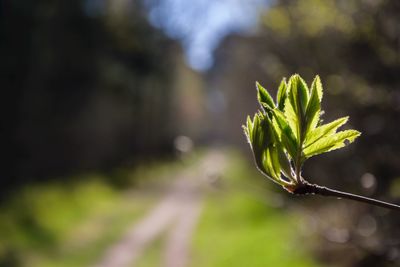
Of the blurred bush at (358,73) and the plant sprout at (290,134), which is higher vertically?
the blurred bush at (358,73)

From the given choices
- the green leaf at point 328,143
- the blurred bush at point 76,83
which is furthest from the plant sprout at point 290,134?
the blurred bush at point 76,83

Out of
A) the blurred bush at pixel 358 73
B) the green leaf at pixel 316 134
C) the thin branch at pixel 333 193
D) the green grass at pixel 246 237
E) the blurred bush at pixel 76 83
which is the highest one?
the blurred bush at pixel 76 83

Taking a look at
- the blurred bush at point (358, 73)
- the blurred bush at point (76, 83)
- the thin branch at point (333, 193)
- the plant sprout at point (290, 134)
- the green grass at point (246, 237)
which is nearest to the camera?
the thin branch at point (333, 193)

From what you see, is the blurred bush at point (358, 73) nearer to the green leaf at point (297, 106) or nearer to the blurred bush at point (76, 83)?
the green leaf at point (297, 106)

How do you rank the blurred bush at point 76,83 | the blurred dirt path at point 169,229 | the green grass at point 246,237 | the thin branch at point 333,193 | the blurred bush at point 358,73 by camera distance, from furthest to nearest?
the blurred bush at point 76,83 < the blurred dirt path at point 169,229 < the green grass at point 246,237 < the blurred bush at point 358,73 < the thin branch at point 333,193

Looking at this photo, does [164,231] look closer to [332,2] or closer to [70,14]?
[70,14]

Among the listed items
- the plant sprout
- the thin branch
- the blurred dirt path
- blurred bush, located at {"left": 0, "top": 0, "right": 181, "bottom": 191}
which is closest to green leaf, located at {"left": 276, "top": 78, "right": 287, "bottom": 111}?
the plant sprout

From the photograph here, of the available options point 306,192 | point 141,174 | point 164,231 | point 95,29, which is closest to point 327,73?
point 306,192

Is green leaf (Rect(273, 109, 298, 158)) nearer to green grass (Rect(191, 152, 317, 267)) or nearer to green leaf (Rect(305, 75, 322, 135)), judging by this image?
green leaf (Rect(305, 75, 322, 135))
